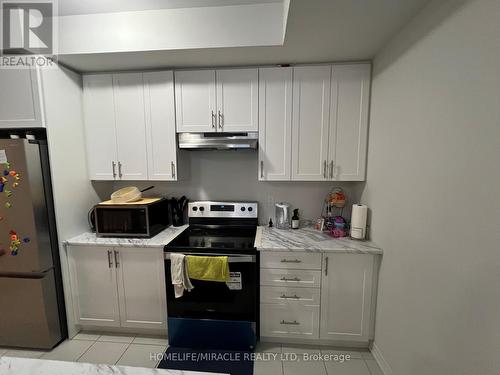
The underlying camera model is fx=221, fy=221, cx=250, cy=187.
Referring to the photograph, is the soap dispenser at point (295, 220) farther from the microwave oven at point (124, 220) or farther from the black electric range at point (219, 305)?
the microwave oven at point (124, 220)

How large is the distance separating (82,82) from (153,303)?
2.12 m

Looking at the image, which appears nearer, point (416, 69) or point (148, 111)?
point (416, 69)

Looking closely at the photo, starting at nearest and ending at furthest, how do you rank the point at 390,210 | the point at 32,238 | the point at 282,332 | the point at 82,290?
the point at 390,210, the point at 32,238, the point at 282,332, the point at 82,290

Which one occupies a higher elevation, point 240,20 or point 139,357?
point 240,20

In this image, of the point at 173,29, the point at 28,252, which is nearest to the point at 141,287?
the point at 28,252

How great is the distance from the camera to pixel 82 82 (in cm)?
206

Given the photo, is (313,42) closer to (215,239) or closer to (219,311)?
(215,239)

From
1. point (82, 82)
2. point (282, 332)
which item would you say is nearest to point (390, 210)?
point (282, 332)

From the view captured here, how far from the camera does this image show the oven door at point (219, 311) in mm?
1764

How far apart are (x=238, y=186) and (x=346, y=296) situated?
4.57 feet

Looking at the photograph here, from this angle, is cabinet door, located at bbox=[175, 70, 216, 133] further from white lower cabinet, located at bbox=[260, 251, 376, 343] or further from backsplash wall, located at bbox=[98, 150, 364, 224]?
white lower cabinet, located at bbox=[260, 251, 376, 343]

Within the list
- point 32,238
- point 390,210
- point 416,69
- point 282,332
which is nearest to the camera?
point 416,69

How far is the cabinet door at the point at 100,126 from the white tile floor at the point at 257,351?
4.82 ft

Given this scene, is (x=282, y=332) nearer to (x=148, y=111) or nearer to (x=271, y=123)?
(x=271, y=123)
